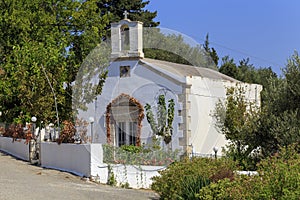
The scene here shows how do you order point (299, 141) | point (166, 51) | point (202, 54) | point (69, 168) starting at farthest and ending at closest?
point (166, 51) < point (202, 54) < point (69, 168) < point (299, 141)

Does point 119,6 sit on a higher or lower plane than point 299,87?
higher

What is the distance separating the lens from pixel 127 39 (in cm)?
2141

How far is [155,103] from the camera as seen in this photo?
67.8ft

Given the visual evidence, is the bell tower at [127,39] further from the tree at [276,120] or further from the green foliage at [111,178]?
the tree at [276,120]

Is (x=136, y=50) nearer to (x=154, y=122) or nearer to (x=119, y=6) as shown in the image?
(x=154, y=122)

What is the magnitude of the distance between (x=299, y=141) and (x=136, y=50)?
415 inches

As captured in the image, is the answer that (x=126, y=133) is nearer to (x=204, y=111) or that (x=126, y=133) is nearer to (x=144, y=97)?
(x=144, y=97)

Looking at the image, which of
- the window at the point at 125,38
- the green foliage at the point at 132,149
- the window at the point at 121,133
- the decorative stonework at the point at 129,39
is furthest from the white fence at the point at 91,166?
the window at the point at 125,38

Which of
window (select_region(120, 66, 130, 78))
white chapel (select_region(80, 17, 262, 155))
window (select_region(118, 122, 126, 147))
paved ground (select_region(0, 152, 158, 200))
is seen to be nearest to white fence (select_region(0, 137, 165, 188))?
paved ground (select_region(0, 152, 158, 200))

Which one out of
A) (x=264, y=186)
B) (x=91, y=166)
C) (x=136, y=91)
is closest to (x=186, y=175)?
(x=264, y=186)

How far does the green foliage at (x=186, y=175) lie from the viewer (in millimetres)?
9844

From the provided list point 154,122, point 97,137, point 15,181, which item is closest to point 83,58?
point 97,137

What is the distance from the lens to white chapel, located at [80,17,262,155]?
20000mm

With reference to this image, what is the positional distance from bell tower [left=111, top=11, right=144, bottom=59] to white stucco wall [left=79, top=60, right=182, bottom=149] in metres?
0.39
